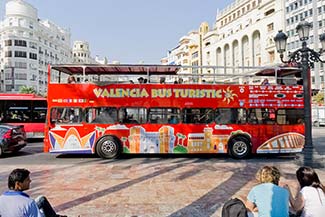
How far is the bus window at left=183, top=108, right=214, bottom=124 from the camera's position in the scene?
42.1 feet

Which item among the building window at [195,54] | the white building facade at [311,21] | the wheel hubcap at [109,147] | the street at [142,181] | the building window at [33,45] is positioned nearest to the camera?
the street at [142,181]

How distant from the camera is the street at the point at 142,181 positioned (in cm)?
616

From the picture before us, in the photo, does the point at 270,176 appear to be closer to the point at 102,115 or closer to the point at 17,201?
the point at 17,201

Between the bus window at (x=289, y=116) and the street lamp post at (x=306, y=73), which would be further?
the bus window at (x=289, y=116)

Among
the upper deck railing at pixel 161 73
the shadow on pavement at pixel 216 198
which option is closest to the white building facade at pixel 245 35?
the upper deck railing at pixel 161 73

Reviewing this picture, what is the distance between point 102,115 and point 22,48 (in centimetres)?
7045

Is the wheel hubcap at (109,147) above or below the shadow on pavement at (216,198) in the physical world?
above

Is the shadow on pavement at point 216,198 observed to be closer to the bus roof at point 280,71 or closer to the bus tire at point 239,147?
the bus tire at point 239,147

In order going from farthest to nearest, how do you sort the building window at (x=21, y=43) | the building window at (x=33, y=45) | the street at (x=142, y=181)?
the building window at (x=33, y=45)
the building window at (x=21, y=43)
the street at (x=142, y=181)

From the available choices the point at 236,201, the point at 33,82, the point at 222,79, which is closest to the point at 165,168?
the point at 222,79

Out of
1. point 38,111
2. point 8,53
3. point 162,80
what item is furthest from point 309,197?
point 8,53

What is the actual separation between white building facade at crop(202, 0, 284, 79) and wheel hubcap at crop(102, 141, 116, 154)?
49.5 meters

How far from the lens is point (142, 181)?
332 inches

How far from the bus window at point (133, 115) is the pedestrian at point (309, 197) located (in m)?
9.08
